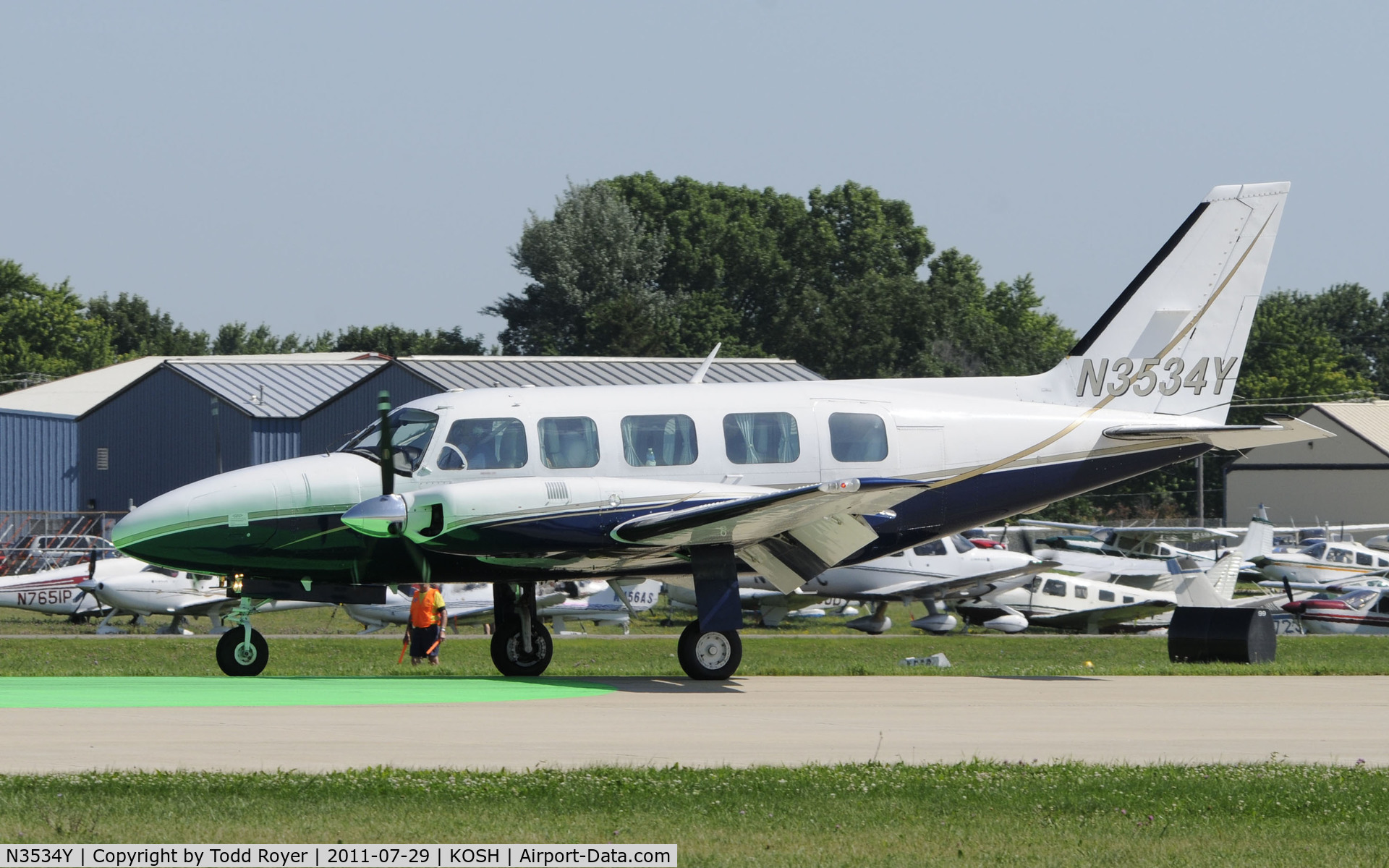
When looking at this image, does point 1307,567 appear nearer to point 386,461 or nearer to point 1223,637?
point 1223,637

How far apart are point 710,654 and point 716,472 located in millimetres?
2034

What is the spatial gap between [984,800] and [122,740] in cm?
631

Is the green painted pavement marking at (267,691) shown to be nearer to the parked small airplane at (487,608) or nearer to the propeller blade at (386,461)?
the propeller blade at (386,461)

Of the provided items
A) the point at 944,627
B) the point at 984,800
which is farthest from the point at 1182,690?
the point at 944,627

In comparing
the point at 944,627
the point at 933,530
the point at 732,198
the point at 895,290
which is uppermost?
the point at 732,198

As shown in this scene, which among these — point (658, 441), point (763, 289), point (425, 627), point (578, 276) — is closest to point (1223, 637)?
point (658, 441)

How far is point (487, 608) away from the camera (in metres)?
35.6

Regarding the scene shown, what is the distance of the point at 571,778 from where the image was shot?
9711 millimetres

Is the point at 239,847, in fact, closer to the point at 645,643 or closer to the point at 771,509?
the point at 771,509

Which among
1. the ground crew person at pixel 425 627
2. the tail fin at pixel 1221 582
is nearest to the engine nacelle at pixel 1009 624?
the tail fin at pixel 1221 582

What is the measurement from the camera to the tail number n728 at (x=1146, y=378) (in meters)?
18.7

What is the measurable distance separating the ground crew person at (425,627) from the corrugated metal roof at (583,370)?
30.9 metres

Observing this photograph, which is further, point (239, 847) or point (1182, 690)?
point (1182, 690)

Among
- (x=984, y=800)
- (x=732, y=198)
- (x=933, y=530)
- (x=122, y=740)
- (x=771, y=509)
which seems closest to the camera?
(x=984, y=800)
